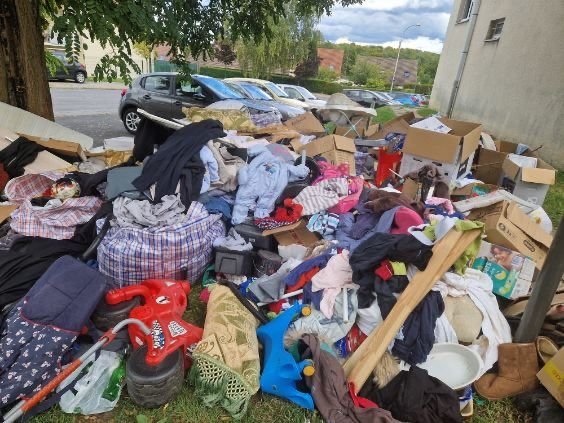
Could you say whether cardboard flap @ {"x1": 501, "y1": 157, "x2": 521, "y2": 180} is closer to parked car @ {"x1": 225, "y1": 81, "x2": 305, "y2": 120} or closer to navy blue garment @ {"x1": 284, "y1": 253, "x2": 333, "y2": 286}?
navy blue garment @ {"x1": 284, "y1": 253, "x2": 333, "y2": 286}

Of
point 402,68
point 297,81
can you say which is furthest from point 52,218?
point 402,68

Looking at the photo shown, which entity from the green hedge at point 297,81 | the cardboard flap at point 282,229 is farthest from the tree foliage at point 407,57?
the cardboard flap at point 282,229

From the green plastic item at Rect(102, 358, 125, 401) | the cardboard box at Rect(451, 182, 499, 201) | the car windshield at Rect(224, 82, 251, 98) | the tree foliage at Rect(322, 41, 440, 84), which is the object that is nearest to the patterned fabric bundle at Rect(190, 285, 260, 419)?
the green plastic item at Rect(102, 358, 125, 401)

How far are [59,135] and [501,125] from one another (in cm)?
940

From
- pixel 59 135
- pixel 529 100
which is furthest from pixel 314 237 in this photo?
pixel 529 100

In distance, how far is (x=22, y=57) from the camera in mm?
3994

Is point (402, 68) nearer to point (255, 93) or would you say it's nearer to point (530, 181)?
point (255, 93)

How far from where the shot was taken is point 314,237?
10.6 ft

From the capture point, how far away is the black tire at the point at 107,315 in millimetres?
2166

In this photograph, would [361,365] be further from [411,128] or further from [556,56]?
[556,56]

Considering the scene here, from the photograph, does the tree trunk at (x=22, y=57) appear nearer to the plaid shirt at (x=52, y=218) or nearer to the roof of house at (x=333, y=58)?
the plaid shirt at (x=52, y=218)

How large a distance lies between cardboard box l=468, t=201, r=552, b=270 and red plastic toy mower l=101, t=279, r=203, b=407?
2379 mm

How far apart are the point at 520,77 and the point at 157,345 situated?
9.63m

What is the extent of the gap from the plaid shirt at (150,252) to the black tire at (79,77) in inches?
821
